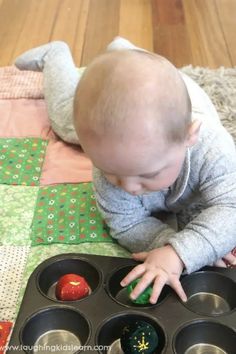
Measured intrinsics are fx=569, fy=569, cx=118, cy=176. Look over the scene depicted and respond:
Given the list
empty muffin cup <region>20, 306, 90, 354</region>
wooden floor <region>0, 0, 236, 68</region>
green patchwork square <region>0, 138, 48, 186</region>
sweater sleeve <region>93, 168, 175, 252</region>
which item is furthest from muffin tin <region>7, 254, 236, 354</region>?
wooden floor <region>0, 0, 236, 68</region>

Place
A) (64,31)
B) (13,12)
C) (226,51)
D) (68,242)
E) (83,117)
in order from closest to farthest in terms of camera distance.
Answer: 1. (83,117)
2. (68,242)
3. (226,51)
4. (64,31)
5. (13,12)

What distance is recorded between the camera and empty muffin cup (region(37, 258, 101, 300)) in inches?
31.6

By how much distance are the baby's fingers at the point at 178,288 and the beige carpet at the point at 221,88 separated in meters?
0.51

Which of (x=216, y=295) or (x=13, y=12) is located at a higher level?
(x=216, y=295)

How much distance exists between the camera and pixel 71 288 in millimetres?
769

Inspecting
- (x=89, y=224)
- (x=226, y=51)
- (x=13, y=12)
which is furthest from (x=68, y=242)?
(x=13, y=12)

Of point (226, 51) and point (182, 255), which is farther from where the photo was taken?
point (226, 51)

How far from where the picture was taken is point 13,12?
2.00 m

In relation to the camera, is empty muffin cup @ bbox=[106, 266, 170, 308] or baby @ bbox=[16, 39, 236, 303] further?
empty muffin cup @ bbox=[106, 266, 170, 308]

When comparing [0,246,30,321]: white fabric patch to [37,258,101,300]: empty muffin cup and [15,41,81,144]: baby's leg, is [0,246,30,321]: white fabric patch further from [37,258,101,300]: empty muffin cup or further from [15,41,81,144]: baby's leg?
[15,41,81,144]: baby's leg

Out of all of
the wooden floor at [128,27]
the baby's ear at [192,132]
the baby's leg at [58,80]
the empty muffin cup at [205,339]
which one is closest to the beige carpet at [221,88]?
the wooden floor at [128,27]

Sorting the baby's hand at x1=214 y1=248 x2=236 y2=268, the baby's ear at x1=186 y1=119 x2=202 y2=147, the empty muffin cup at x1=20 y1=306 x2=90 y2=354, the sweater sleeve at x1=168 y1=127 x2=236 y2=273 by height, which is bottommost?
the empty muffin cup at x1=20 y1=306 x2=90 y2=354

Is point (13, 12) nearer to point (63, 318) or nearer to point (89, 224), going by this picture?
point (89, 224)

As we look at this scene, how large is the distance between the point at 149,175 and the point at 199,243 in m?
0.15
